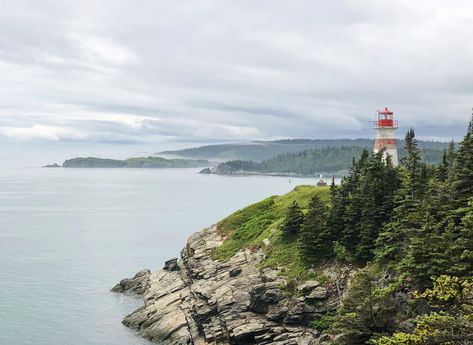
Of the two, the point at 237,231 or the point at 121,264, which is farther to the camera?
the point at 121,264

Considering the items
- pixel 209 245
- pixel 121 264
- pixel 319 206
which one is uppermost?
pixel 319 206

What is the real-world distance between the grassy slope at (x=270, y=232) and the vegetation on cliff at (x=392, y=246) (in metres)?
0.18

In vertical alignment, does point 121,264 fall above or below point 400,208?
below

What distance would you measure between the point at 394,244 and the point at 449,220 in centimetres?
570

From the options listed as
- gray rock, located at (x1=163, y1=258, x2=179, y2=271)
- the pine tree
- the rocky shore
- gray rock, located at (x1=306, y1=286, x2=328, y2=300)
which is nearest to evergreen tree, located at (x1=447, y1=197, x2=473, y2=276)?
the pine tree

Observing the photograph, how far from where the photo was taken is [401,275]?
Answer: 4225cm

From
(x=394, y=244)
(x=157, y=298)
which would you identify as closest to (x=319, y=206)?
(x=394, y=244)

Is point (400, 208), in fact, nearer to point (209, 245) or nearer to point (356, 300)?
point (356, 300)

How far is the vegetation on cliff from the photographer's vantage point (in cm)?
2777

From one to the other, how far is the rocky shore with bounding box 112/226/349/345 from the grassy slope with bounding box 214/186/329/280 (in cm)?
163

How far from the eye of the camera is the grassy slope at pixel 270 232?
196 ft

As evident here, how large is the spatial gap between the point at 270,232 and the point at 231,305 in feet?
54.0

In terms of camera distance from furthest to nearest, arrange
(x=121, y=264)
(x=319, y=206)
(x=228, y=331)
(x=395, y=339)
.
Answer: (x=121, y=264)
(x=319, y=206)
(x=228, y=331)
(x=395, y=339)

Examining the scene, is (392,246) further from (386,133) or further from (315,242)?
(386,133)
